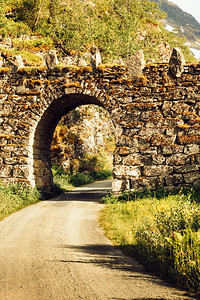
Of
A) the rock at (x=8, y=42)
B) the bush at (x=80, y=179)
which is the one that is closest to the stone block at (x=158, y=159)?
the bush at (x=80, y=179)

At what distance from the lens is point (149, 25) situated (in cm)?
3525

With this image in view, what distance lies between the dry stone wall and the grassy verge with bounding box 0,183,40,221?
32cm

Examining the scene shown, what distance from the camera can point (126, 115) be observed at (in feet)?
30.8

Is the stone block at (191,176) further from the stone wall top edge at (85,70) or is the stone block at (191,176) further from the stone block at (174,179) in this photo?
the stone wall top edge at (85,70)

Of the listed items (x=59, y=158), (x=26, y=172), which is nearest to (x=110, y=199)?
(x=26, y=172)

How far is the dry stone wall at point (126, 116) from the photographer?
29.6ft

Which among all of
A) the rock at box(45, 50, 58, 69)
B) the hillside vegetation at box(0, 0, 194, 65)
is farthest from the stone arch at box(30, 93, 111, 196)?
the hillside vegetation at box(0, 0, 194, 65)

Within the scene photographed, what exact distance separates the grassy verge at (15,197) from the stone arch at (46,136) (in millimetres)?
466

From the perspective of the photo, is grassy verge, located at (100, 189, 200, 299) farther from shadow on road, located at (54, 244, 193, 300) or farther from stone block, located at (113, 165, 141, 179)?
stone block, located at (113, 165, 141, 179)

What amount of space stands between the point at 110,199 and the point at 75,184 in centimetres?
661

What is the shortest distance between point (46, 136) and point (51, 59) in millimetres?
3054

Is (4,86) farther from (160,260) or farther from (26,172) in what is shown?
(160,260)

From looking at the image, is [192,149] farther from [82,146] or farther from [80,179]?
[82,146]

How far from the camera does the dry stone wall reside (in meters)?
9.02
